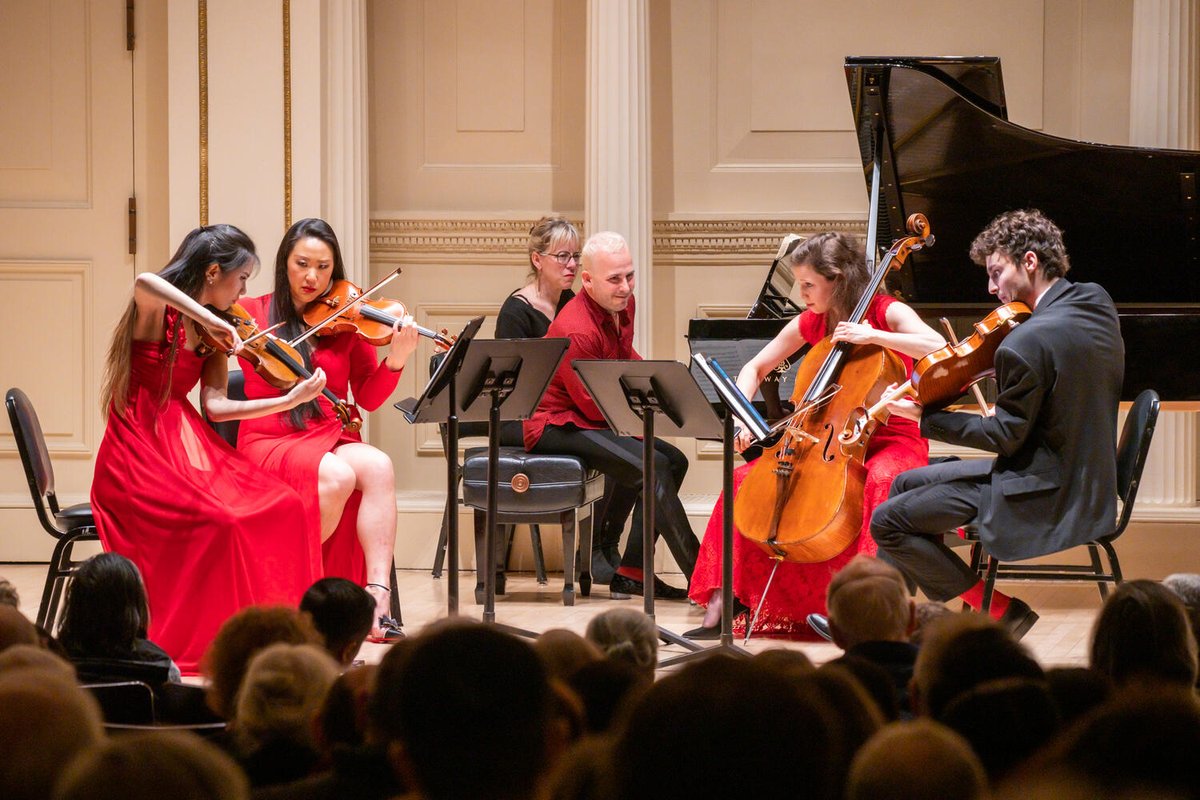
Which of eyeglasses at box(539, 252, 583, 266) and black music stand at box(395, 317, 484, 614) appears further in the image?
eyeglasses at box(539, 252, 583, 266)

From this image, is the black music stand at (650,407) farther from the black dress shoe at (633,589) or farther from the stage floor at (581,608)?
the black dress shoe at (633,589)

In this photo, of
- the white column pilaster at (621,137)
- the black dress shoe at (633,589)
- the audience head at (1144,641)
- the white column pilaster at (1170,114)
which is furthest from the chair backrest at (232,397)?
the white column pilaster at (1170,114)

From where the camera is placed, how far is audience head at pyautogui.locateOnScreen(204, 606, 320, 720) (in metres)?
1.86

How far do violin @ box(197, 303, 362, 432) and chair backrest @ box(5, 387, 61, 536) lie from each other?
1.68 ft

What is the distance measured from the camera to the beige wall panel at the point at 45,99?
19.1 ft

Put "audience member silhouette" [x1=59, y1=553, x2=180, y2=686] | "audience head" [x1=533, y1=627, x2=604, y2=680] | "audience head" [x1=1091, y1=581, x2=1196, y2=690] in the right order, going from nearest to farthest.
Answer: "audience head" [x1=533, y1=627, x2=604, y2=680]
"audience head" [x1=1091, y1=581, x2=1196, y2=690]
"audience member silhouette" [x1=59, y1=553, x2=180, y2=686]

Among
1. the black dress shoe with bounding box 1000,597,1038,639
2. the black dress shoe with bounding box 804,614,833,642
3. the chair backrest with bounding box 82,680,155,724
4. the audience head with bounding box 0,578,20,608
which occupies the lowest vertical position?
the black dress shoe with bounding box 804,614,833,642

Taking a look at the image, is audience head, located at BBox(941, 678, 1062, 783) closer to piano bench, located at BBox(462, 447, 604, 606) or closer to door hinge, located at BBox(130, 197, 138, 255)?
piano bench, located at BBox(462, 447, 604, 606)

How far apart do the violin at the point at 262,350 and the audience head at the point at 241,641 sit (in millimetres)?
2025

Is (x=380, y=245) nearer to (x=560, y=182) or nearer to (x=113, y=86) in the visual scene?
(x=560, y=182)

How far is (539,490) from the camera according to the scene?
466 cm

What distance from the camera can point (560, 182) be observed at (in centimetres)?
590

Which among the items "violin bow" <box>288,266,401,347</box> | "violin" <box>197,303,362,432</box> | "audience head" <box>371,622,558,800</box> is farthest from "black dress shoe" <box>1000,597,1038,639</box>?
"audience head" <box>371,622,558,800</box>

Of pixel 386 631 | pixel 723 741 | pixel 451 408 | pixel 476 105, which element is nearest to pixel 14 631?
pixel 723 741
